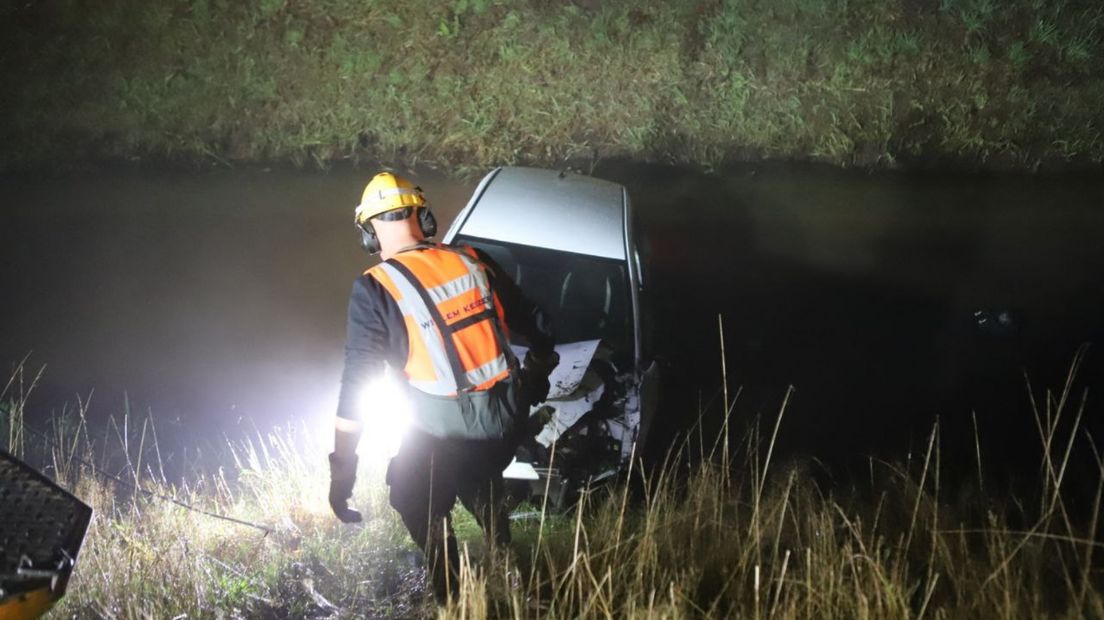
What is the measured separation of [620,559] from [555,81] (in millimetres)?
10631

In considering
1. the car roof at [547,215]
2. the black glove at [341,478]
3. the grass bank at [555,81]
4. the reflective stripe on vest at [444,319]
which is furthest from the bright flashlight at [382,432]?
the grass bank at [555,81]

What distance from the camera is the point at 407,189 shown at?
340 centimetres

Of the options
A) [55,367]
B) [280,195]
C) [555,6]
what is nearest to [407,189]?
[55,367]

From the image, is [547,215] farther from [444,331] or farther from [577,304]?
[444,331]

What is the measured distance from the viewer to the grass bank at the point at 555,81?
12.3 m

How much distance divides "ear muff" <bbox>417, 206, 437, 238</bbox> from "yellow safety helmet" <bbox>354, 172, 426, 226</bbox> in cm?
12

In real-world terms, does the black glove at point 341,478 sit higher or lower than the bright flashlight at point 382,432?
higher

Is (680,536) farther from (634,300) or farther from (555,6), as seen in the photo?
(555,6)

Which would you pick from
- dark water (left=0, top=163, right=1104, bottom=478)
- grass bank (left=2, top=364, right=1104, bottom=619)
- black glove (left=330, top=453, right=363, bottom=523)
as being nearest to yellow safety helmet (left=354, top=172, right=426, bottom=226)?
black glove (left=330, top=453, right=363, bottom=523)

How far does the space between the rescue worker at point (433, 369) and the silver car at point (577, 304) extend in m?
1.00

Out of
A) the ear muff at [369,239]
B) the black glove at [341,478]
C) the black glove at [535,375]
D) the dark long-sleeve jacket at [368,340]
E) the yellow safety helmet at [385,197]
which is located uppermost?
the yellow safety helmet at [385,197]

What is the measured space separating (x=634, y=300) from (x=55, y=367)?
491cm

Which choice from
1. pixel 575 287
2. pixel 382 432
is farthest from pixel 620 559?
pixel 575 287

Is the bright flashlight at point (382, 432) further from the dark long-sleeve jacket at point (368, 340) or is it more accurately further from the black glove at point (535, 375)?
the dark long-sleeve jacket at point (368, 340)
